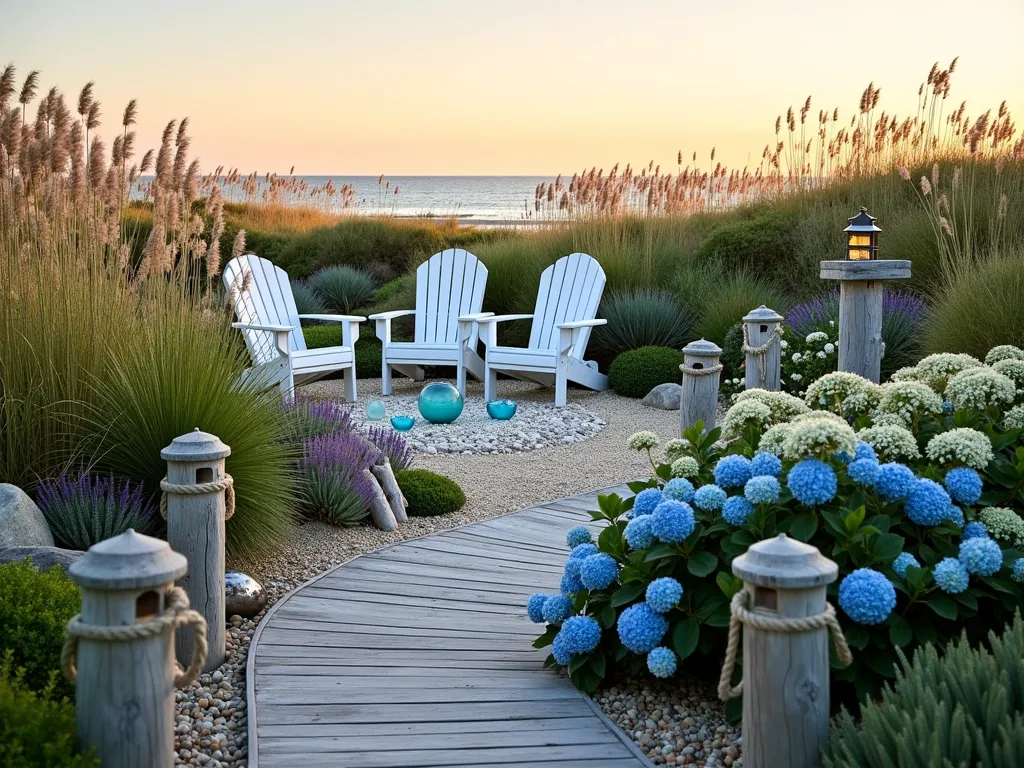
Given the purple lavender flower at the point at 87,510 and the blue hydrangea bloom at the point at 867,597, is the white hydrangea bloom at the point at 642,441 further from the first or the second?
the purple lavender flower at the point at 87,510

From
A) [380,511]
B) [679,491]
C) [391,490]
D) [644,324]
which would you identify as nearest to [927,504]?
[679,491]

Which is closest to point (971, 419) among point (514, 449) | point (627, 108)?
point (514, 449)

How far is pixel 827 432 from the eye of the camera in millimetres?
1990

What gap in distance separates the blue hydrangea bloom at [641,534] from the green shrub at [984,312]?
3.83 m

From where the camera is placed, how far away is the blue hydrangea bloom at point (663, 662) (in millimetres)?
2086

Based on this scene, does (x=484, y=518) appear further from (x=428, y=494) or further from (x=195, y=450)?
(x=195, y=450)

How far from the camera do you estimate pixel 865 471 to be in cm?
209

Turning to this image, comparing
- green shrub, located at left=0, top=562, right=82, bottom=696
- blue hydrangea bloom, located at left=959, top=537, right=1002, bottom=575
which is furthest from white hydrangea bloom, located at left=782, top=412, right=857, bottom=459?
green shrub, located at left=0, top=562, right=82, bottom=696

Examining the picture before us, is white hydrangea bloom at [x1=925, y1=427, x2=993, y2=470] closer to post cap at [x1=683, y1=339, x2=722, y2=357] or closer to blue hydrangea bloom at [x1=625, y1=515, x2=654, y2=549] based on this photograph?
blue hydrangea bloom at [x1=625, y1=515, x2=654, y2=549]

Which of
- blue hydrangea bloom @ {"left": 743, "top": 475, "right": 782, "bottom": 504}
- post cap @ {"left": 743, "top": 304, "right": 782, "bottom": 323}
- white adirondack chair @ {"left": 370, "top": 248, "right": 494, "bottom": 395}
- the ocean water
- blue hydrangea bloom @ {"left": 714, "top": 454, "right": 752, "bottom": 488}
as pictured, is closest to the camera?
blue hydrangea bloom @ {"left": 743, "top": 475, "right": 782, "bottom": 504}

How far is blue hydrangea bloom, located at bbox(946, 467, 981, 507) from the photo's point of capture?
217cm

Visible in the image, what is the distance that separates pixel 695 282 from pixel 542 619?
6.13 metres

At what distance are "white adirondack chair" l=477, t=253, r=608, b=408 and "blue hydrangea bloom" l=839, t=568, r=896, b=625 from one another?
520cm

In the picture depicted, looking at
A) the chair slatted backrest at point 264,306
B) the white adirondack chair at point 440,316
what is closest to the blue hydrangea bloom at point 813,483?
the chair slatted backrest at point 264,306
